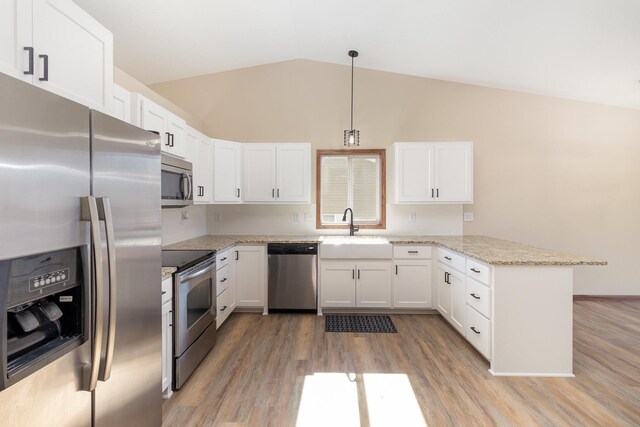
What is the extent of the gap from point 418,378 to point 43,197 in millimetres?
2502

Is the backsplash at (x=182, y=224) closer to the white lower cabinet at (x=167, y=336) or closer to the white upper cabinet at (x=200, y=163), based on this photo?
the white upper cabinet at (x=200, y=163)

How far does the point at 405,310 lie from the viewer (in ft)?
11.8

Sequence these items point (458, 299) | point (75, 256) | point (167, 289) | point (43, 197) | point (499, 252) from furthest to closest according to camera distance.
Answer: point (458, 299), point (499, 252), point (167, 289), point (75, 256), point (43, 197)

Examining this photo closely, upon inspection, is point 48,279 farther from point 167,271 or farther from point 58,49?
point 167,271

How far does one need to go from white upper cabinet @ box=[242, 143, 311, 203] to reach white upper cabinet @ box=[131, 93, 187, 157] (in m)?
1.02

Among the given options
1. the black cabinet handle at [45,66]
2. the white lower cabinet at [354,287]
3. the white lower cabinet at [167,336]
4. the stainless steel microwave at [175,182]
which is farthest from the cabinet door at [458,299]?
the black cabinet handle at [45,66]

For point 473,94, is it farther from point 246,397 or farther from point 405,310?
point 246,397

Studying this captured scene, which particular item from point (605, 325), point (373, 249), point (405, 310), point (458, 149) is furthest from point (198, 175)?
→ point (605, 325)

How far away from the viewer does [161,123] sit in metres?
2.46

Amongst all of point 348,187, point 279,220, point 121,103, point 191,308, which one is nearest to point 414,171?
point 348,187

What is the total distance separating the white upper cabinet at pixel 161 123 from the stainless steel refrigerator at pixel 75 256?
1.03 meters

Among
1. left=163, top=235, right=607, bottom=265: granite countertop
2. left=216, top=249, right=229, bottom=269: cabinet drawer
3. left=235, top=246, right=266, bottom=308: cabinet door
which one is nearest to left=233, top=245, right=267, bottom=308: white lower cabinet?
left=235, top=246, right=266, bottom=308: cabinet door

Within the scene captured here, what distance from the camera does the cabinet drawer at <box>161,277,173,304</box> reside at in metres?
1.89

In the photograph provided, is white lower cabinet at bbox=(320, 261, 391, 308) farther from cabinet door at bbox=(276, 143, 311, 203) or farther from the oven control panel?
the oven control panel
